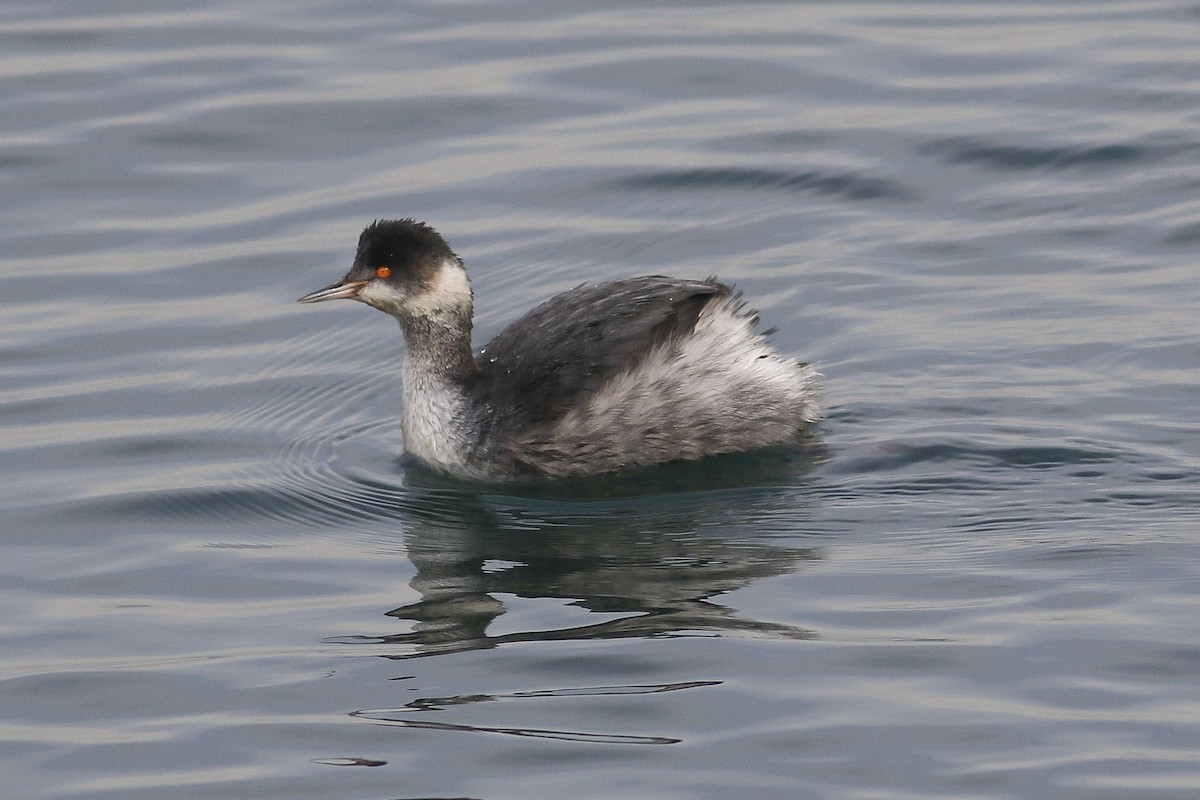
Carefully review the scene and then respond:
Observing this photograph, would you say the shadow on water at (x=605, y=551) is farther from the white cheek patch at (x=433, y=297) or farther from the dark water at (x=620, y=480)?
the white cheek patch at (x=433, y=297)

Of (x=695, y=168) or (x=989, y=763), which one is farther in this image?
(x=695, y=168)

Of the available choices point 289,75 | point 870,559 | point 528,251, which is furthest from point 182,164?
point 870,559

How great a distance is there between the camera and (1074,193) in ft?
39.4

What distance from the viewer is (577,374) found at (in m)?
8.81

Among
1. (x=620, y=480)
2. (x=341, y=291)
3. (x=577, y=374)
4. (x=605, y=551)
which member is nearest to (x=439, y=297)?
(x=341, y=291)

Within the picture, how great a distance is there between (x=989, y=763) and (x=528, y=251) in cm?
620

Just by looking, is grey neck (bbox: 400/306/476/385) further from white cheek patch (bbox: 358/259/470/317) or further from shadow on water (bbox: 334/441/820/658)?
shadow on water (bbox: 334/441/820/658)

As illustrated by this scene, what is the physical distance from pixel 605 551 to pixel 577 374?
3.58 feet

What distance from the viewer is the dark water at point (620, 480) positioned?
6391 millimetres

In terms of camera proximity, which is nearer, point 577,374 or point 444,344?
point 577,374

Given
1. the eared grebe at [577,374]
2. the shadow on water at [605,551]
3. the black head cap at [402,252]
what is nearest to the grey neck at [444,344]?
the eared grebe at [577,374]

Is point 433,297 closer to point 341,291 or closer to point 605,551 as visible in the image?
point 341,291

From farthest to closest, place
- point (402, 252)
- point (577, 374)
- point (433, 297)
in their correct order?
1. point (433, 297)
2. point (402, 252)
3. point (577, 374)

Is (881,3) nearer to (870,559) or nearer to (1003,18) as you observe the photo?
(1003,18)
